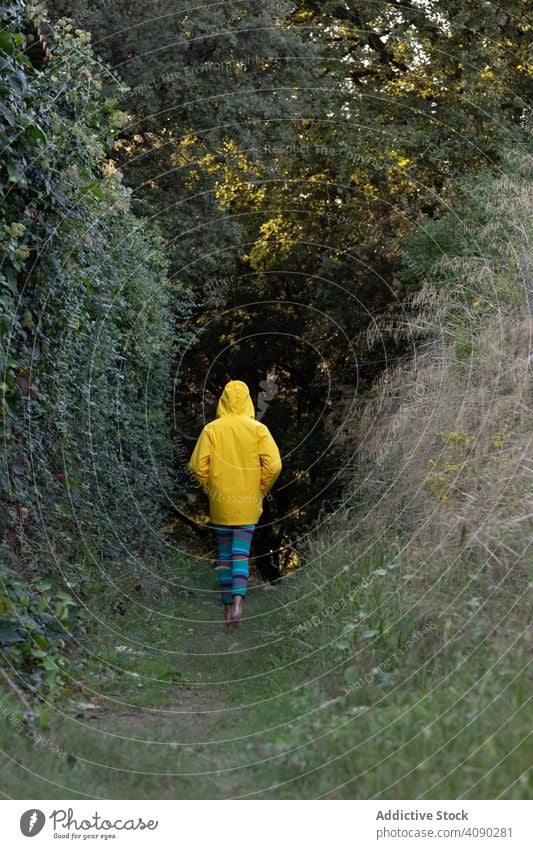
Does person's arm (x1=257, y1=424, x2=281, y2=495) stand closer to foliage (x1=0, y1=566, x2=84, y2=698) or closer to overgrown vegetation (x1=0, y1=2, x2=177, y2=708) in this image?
overgrown vegetation (x1=0, y1=2, x2=177, y2=708)

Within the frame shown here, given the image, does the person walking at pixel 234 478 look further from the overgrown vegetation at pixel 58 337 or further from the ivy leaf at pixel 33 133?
the ivy leaf at pixel 33 133

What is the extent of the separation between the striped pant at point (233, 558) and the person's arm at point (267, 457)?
0.49 m

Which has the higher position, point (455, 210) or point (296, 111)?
point (296, 111)

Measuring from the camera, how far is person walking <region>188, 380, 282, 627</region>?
899 cm

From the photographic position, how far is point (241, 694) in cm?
638

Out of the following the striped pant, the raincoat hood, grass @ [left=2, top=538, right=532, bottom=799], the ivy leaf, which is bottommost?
grass @ [left=2, top=538, right=532, bottom=799]

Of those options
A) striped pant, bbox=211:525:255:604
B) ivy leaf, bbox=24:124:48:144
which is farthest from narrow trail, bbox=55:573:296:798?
ivy leaf, bbox=24:124:48:144

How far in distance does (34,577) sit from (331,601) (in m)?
2.09

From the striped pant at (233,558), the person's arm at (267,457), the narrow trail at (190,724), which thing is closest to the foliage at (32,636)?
the narrow trail at (190,724)

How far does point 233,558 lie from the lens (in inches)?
356

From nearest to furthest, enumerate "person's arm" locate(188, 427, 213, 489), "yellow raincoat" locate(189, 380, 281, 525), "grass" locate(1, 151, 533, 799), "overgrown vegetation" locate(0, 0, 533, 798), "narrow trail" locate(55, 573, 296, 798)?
"grass" locate(1, 151, 533, 799) < "narrow trail" locate(55, 573, 296, 798) < "overgrown vegetation" locate(0, 0, 533, 798) < "yellow raincoat" locate(189, 380, 281, 525) < "person's arm" locate(188, 427, 213, 489)

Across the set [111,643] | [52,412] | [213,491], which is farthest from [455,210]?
[111,643]

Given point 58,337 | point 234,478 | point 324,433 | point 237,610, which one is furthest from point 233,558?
point 324,433

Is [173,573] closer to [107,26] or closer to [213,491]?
[213,491]
